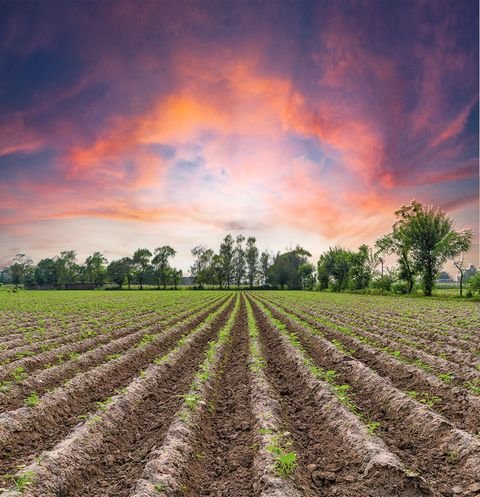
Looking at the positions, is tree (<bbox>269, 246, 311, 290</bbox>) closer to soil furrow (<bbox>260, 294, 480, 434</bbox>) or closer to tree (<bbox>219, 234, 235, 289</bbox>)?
tree (<bbox>219, 234, 235, 289</bbox>)

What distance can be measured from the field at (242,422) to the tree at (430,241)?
45654 millimetres

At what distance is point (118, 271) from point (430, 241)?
110 metres

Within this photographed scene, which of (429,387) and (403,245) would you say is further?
(403,245)

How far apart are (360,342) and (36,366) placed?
11.8 metres

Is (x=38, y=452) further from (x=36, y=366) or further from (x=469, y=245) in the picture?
(x=469, y=245)

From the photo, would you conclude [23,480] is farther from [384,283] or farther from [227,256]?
[227,256]

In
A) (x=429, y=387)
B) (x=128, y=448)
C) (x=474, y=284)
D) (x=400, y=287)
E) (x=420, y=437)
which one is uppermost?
(x=474, y=284)

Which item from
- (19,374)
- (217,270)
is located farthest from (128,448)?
(217,270)

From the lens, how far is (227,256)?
139 m

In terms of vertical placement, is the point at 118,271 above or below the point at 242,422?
above

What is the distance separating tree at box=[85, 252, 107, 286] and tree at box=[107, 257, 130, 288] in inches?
183

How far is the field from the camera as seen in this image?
15.9ft

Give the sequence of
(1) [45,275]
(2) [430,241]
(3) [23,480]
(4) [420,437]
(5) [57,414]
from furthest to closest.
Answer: (1) [45,275], (2) [430,241], (5) [57,414], (4) [420,437], (3) [23,480]

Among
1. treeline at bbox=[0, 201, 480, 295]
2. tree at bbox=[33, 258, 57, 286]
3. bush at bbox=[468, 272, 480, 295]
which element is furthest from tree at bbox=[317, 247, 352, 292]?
tree at bbox=[33, 258, 57, 286]
